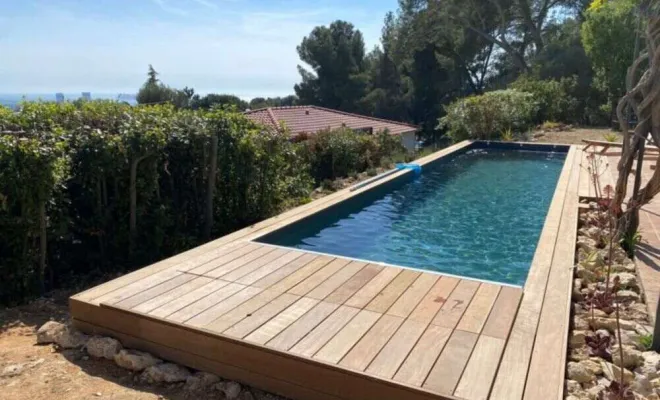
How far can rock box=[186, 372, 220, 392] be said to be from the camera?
2871mm

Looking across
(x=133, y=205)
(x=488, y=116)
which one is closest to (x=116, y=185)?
(x=133, y=205)

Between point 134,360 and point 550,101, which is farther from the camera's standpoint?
point 550,101

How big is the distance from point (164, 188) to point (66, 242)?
1.13 meters

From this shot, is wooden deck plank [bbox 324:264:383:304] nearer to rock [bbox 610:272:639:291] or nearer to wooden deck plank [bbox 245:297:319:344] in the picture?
wooden deck plank [bbox 245:297:319:344]

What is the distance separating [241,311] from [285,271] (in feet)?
2.48

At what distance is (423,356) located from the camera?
2674 mm

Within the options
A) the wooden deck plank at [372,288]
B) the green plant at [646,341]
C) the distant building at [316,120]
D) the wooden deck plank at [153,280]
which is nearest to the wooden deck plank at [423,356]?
the wooden deck plank at [372,288]

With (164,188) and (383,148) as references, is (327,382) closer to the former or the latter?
(164,188)

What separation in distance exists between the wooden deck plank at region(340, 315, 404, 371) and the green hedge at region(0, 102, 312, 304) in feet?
9.46

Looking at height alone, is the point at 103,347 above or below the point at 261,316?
below

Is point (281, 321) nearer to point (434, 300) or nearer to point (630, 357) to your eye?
point (434, 300)

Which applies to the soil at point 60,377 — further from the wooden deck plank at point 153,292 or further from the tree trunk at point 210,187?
the tree trunk at point 210,187

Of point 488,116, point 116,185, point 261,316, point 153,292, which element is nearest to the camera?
point 261,316

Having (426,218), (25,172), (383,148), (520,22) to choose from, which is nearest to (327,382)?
(25,172)
